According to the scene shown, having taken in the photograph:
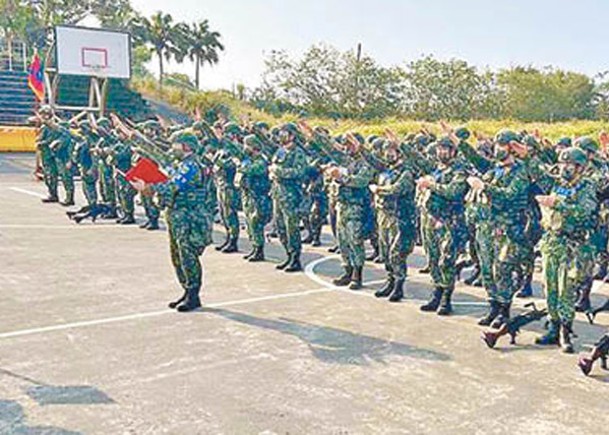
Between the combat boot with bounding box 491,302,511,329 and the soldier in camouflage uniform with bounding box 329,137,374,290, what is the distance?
2.13 metres

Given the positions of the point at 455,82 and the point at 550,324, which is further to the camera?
the point at 455,82

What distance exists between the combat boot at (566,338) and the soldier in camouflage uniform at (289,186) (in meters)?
4.45

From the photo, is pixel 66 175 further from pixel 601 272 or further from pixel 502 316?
pixel 502 316

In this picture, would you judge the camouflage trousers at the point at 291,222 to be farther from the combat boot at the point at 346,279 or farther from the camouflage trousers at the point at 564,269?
the camouflage trousers at the point at 564,269

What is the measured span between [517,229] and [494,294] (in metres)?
0.75

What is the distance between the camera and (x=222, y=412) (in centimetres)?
516

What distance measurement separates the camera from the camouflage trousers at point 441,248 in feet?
25.8

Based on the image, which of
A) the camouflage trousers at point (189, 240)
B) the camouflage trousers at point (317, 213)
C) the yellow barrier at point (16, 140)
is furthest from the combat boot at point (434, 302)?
the yellow barrier at point (16, 140)

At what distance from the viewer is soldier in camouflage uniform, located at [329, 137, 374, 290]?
29.1ft

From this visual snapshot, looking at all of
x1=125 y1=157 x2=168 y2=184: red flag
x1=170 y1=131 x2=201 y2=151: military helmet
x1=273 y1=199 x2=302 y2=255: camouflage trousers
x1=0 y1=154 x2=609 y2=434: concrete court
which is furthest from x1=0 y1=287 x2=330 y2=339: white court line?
x1=170 y1=131 x2=201 y2=151: military helmet

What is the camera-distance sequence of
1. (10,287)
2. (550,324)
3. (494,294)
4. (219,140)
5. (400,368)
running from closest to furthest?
(400,368) → (550,324) → (494,294) → (10,287) → (219,140)

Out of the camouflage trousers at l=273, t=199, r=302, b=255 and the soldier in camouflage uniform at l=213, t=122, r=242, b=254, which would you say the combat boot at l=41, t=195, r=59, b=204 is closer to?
the soldier in camouflage uniform at l=213, t=122, r=242, b=254

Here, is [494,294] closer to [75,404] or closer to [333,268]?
[333,268]

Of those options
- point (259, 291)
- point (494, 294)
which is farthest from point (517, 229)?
point (259, 291)
